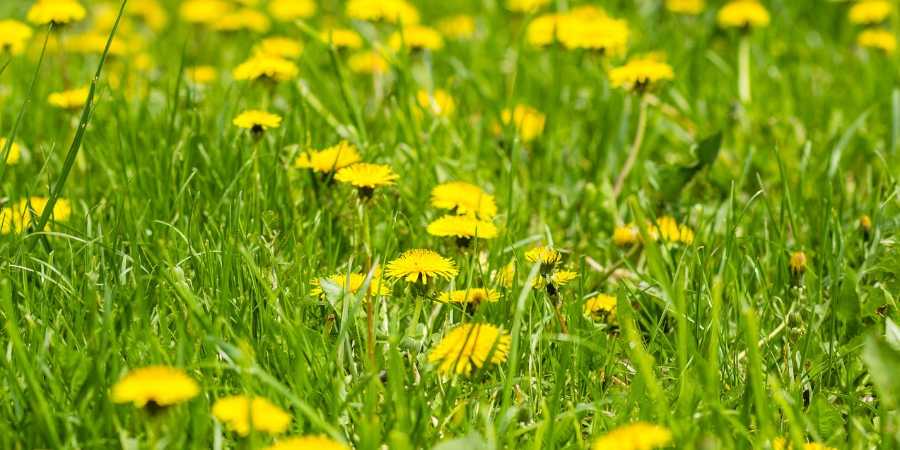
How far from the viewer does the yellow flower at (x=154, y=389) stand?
1.31m

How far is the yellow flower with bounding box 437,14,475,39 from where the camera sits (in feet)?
12.1

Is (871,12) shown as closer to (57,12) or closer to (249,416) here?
(57,12)

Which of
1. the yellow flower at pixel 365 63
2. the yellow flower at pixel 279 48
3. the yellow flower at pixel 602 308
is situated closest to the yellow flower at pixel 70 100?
the yellow flower at pixel 279 48

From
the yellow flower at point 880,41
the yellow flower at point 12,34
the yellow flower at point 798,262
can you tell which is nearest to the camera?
the yellow flower at point 798,262

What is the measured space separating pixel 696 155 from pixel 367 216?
858mm

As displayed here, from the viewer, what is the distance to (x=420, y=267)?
1.84 m

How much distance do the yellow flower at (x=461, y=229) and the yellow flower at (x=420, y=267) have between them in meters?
0.13

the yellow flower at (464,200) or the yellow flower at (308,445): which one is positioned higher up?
the yellow flower at (464,200)

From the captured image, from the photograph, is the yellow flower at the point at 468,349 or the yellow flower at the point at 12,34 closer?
the yellow flower at the point at 468,349

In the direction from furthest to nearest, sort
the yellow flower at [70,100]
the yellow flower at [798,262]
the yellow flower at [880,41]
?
1. the yellow flower at [880,41]
2. the yellow flower at [70,100]
3. the yellow flower at [798,262]

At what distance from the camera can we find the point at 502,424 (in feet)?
4.93

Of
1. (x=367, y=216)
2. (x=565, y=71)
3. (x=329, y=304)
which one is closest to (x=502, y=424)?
(x=329, y=304)

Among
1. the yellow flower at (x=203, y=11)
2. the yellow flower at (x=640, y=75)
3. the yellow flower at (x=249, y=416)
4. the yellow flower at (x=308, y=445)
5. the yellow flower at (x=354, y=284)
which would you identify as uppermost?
the yellow flower at (x=203, y=11)

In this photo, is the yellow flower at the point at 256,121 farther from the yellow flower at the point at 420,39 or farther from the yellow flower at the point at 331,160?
the yellow flower at the point at 420,39
